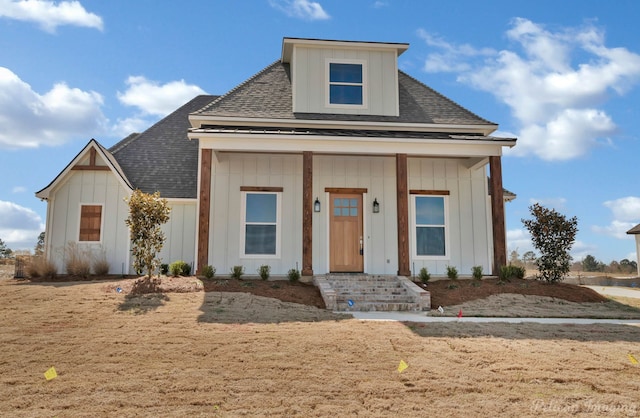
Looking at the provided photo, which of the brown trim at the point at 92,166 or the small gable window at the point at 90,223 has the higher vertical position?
the brown trim at the point at 92,166

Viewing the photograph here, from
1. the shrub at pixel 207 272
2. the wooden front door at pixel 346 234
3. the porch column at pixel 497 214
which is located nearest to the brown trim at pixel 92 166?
the shrub at pixel 207 272

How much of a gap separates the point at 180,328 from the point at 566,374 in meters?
5.92

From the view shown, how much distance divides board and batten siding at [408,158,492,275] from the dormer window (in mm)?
2978

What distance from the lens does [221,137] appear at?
44.2 ft

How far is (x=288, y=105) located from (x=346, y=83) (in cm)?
219

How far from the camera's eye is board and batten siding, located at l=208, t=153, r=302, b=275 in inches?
578

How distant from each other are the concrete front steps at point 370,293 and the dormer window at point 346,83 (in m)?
6.21

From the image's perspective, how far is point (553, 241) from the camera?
14.1 metres

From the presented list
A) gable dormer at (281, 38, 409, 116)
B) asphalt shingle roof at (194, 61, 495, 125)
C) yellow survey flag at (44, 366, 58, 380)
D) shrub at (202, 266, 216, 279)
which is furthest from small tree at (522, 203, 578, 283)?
yellow survey flag at (44, 366, 58, 380)

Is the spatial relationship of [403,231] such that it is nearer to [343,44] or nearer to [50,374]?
[343,44]

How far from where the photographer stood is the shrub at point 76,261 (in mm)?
14234

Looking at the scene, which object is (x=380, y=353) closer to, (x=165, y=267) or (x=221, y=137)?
(x=221, y=137)

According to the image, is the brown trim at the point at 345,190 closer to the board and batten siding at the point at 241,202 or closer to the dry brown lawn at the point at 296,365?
the board and batten siding at the point at 241,202

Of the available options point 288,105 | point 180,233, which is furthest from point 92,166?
point 288,105
